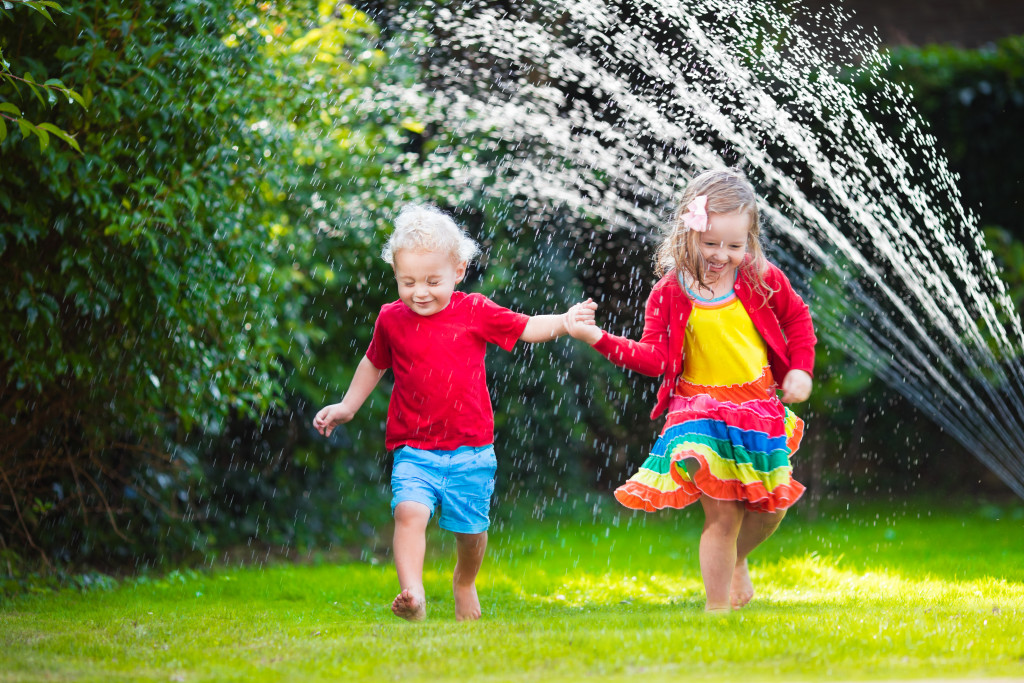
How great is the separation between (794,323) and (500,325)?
1.02 metres

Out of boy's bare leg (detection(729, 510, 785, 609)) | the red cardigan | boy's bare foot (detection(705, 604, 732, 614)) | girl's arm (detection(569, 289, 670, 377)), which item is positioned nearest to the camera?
boy's bare foot (detection(705, 604, 732, 614))

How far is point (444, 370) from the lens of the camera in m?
3.67

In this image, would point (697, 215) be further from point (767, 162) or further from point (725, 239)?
point (767, 162)

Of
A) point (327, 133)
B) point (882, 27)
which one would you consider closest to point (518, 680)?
point (327, 133)

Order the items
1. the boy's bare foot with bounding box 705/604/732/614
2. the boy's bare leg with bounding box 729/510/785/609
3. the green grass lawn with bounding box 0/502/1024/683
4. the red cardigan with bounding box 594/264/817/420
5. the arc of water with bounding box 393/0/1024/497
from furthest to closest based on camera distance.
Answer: the arc of water with bounding box 393/0/1024/497 → the boy's bare leg with bounding box 729/510/785/609 → the red cardigan with bounding box 594/264/817/420 → the boy's bare foot with bounding box 705/604/732/614 → the green grass lawn with bounding box 0/502/1024/683

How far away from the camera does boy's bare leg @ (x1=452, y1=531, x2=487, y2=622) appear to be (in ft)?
12.2

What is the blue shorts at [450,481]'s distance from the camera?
3613mm

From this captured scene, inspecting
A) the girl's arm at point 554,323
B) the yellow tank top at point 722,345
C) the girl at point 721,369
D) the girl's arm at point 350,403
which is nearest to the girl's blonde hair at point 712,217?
the girl at point 721,369

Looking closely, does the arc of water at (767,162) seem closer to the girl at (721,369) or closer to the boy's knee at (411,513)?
the girl at (721,369)

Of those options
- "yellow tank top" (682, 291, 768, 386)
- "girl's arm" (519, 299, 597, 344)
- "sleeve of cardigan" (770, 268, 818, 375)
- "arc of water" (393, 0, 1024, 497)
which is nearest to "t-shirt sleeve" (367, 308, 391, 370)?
"girl's arm" (519, 299, 597, 344)

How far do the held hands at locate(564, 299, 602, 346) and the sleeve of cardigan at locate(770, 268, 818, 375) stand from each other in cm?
68

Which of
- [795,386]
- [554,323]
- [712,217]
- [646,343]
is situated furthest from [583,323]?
[795,386]

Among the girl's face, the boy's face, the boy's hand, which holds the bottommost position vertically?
the boy's hand

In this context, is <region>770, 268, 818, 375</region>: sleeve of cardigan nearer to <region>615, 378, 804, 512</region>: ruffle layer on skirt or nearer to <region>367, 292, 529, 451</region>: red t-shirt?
<region>615, 378, 804, 512</region>: ruffle layer on skirt
